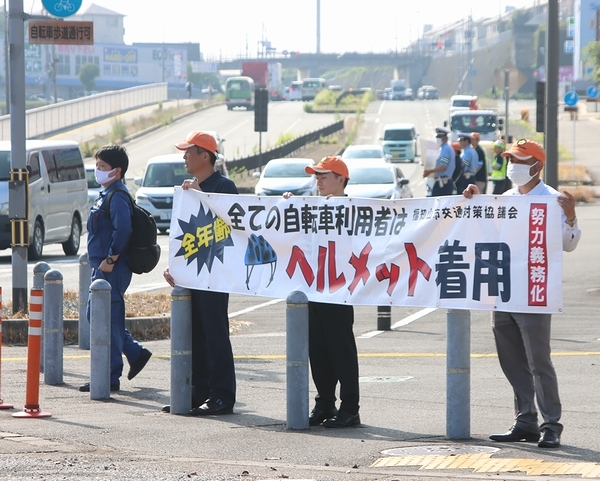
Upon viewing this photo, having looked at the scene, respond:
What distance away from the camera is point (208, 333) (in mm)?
8641

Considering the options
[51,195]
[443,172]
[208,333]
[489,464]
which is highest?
[443,172]

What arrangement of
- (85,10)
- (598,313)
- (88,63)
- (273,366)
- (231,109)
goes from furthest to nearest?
(85,10) → (88,63) → (231,109) → (598,313) → (273,366)

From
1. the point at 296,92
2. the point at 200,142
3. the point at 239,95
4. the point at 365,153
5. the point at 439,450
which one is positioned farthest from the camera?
the point at 296,92

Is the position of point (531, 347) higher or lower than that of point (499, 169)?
lower

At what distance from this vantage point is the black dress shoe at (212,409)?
8641 mm

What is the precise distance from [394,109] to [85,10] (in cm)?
11367

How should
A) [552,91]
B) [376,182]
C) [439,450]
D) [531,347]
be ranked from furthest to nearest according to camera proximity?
[376,182] < [552,91] < [531,347] < [439,450]

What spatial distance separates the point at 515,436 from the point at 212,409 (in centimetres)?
230

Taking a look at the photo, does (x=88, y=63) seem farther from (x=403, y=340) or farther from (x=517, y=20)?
(x=403, y=340)

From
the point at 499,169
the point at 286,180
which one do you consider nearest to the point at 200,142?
the point at 499,169

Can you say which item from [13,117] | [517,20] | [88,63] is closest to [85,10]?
[88,63]

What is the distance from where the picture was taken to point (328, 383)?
27.0 ft

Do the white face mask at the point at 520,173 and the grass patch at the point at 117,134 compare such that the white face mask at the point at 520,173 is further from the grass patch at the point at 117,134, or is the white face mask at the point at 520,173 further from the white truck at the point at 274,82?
the white truck at the point at 274,82

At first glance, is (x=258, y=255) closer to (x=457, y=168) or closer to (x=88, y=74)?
(x=457, y=168)
